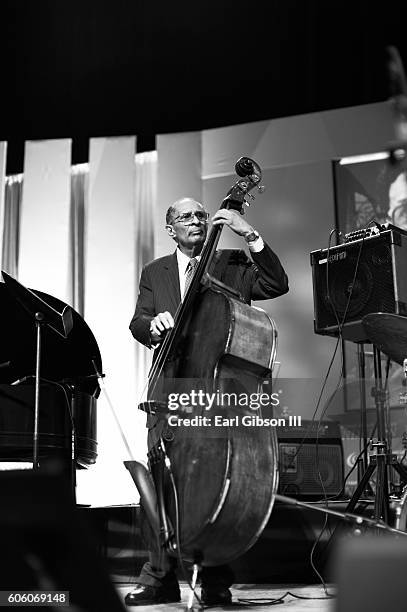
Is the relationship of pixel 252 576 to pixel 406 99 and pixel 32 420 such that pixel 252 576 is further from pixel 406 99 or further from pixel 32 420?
pixel 406 99

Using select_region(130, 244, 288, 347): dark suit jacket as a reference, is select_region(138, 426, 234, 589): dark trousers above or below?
below

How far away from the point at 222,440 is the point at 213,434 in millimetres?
42

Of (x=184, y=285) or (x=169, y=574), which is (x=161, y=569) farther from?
(x=184, y=285)

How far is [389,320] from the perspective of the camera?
284 centimetres

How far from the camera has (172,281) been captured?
332cm

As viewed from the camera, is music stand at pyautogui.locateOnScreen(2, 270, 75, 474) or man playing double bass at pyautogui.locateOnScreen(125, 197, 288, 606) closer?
man playing double bass at pyautogui.locateOnScreen(125, 197, 288, 606)

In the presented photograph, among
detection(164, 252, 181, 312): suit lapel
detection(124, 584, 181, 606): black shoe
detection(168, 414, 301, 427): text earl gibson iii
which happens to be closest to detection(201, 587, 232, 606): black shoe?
detection(124, 584, 181, 606): black shoe

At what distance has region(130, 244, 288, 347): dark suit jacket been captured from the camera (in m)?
3.11

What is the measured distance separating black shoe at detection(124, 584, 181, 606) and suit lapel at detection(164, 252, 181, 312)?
1.08m

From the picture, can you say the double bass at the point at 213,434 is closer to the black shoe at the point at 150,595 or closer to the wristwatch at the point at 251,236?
the wristwatch at the point at 251,236

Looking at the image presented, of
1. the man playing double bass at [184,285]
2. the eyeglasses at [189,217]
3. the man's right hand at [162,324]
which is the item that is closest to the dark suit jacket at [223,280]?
the man playing double bass at [184,285]

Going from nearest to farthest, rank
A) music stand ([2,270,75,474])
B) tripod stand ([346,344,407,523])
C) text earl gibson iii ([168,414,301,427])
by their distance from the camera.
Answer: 1. text earl gibson iii ([168,414,301,427])
2. tripod stand ([346,344,407,523])
3. music stand ([2,270,75,474])

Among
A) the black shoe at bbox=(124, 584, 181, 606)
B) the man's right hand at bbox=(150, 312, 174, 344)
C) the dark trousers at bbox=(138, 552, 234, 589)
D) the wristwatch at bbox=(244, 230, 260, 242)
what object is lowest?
the black shoe at bbox=(124, 584, 181, 606)

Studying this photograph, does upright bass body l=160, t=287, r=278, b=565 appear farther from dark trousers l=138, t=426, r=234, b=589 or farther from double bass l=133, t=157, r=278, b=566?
dark trousers l=138, t=426, r=234, b=589
